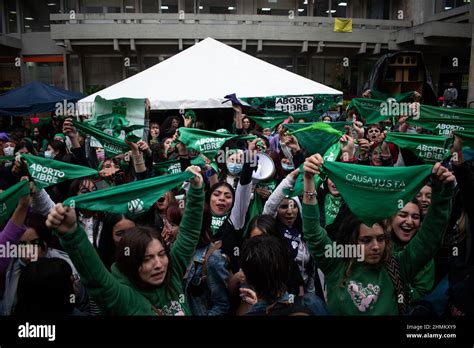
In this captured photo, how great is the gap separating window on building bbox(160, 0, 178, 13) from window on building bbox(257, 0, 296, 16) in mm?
4282

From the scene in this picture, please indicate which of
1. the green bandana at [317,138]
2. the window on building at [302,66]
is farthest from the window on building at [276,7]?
the green bandana at [317,138]

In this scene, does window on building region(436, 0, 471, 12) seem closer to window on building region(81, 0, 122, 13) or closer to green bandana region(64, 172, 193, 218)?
window on building region(81, 0, 122, 13)

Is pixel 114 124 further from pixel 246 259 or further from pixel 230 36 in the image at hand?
pixel 230 36

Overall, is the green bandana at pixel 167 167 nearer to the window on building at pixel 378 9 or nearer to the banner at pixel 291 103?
the banner at pixel 291 103

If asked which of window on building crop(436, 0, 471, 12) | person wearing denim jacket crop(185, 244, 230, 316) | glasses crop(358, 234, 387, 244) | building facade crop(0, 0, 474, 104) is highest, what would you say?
window on building crop(436, 0, 471, 12)

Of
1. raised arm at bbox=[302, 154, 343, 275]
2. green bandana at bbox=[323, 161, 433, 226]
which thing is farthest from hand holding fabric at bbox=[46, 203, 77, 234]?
green bandana at bbox=[323, 161, 433, 226]

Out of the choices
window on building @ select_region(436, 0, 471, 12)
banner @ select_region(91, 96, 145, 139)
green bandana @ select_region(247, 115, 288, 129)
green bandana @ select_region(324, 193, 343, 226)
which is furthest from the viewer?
window on building @ select_region(436, 0, 471, 12)

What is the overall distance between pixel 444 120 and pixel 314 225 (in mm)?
2660

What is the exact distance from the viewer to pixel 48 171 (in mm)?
3320

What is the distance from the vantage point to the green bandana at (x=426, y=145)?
3683 millimetres

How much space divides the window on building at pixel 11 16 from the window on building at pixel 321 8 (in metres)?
15.8

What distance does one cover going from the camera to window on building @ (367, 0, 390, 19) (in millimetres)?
22938

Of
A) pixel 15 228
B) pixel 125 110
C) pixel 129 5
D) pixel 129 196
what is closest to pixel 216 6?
pixel 129 5

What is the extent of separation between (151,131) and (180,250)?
562 cm
